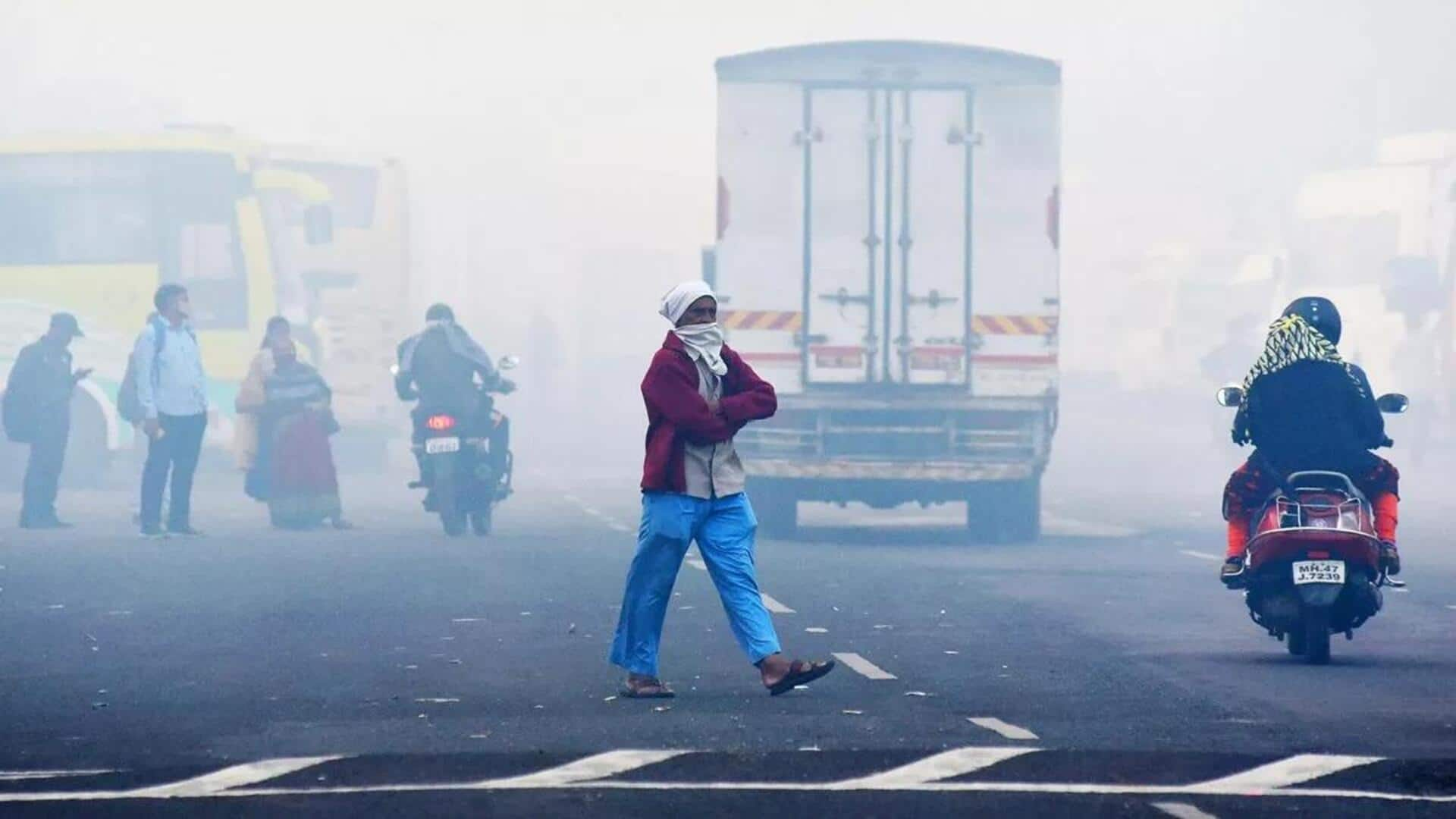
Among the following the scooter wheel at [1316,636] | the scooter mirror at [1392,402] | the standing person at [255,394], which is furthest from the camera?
the standing person at [255,394]

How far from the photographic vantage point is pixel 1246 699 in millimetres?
11031

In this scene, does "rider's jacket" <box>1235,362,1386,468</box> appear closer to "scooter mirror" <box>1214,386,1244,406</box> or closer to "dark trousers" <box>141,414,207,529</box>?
"scooter mirror" <box>1214,386,1244,406</box>

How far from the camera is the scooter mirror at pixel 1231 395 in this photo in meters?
13.1

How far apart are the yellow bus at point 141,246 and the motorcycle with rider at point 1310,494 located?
78.4 ft

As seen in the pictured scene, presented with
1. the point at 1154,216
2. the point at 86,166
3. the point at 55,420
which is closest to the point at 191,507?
the point at 55,420

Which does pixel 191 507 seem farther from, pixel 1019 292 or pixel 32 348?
pixel 1019 292

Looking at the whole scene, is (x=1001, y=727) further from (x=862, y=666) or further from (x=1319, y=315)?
(x=1319, y=315)

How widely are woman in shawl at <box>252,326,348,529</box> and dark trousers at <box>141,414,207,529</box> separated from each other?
1.20 meters

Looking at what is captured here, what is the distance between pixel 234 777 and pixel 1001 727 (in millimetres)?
2882

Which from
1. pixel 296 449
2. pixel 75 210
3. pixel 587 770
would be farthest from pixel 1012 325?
pixel 75 210

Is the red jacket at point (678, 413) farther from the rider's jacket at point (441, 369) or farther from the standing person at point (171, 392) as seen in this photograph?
the standing person at point (171, 392)

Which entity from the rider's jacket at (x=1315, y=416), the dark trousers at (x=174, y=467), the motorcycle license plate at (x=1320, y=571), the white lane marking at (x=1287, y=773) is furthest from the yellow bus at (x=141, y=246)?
the white lane marking at (x=1287, y=773)

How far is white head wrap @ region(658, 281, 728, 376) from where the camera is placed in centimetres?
1118

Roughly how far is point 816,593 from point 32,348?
1258cm
